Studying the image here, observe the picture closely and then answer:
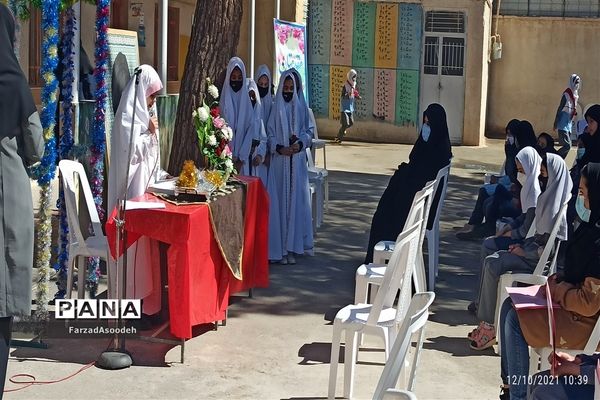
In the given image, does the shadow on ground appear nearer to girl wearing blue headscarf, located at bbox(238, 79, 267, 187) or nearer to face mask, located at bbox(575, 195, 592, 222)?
girl wearing blue headscarf, located at bbox(238, 79, 267, 187)

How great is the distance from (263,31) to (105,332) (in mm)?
9171

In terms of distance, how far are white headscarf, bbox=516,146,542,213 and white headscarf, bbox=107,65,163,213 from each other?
258cm

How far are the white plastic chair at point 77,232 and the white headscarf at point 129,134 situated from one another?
0.17 meters

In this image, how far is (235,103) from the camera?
27.7 feet

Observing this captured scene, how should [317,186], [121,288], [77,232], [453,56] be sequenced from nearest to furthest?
[121,288] → [77,232] → [317,186] → [453,56]

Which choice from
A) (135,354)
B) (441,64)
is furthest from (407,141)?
(135,354)

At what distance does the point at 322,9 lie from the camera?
20641 millimetres

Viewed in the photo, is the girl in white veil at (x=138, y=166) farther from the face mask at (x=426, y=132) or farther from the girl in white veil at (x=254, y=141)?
the face mask at (x=426, y=132)

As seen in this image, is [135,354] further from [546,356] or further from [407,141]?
[407,141]

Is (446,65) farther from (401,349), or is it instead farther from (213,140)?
(401,349)

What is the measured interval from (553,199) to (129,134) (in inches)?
107

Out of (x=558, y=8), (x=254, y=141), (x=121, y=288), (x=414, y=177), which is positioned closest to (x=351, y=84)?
(x=558, y=8)

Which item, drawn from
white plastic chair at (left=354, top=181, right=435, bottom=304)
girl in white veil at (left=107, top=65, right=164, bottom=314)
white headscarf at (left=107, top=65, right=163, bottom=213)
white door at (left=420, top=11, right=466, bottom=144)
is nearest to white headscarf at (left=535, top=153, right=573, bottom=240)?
white plastic chair at (left=354, top=181, right=435, bottom=304)

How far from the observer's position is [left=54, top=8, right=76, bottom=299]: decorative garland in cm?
701
